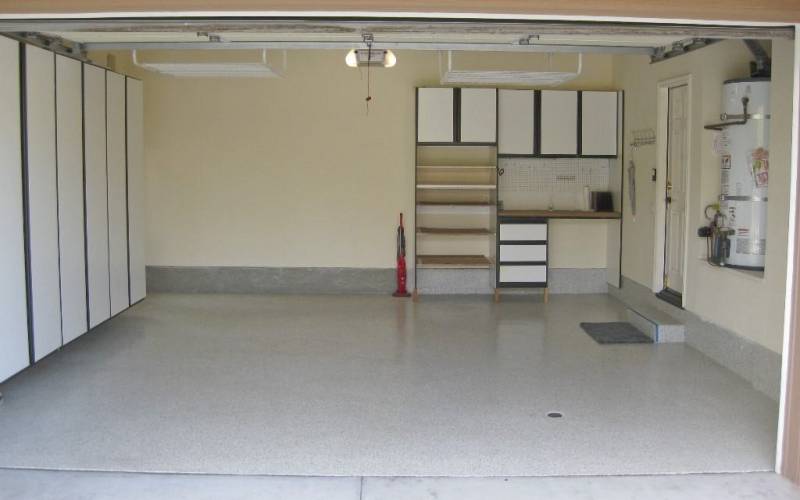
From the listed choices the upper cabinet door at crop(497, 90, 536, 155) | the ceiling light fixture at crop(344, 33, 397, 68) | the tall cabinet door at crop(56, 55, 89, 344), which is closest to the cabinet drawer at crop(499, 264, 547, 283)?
the upper cabinet door at crop(497, 90, 536, 155)

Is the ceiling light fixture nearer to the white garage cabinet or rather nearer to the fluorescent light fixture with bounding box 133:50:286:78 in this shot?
the fluorescent light fixture with bounding box 133:50:286:78

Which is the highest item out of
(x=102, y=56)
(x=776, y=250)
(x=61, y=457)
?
(x=102, y=56)

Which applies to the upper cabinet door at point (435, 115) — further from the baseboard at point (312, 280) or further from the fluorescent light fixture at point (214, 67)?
the fluorescent light fixture at point (214, 67)

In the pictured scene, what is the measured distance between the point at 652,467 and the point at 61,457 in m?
3.02

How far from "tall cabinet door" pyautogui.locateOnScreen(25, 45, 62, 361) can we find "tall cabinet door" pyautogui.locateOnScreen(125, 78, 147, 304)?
1.52m

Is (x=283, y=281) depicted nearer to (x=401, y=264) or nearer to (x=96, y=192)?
(x=401, y=264)

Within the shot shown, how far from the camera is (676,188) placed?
715cm

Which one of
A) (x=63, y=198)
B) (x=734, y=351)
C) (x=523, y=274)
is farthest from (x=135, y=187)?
(x=734, y=351)

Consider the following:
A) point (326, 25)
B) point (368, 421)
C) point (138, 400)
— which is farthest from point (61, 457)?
point (326, 25)

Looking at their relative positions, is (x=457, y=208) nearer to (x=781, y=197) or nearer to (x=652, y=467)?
(x=781, y=197)

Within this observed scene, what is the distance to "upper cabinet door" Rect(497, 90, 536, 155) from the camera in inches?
340

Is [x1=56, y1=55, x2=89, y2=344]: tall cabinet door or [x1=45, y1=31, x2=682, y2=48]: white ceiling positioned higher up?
[x1=45, y1=31, x2=682, y2=48]: white ceiling

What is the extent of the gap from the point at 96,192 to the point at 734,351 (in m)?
4.97

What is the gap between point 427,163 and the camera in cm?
895
